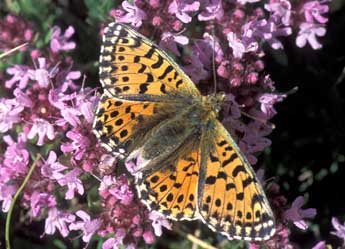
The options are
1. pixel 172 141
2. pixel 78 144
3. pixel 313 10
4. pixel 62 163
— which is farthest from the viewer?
pixel 313 10

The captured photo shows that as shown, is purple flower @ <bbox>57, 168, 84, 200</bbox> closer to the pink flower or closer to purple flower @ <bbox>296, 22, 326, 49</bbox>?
the pink flower

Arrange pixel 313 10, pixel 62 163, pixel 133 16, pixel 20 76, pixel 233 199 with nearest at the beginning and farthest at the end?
1. pixel 233 199
2. pixel 62 163
3. pixel 133 16
4. pixel 20 76
5. pixel 313 10

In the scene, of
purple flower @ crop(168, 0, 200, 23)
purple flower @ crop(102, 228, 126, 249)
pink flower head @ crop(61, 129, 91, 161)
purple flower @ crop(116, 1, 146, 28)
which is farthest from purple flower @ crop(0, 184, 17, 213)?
purple flower @ crop(168, 0, 200, 23)

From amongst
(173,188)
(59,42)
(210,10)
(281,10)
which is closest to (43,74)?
(59,42)

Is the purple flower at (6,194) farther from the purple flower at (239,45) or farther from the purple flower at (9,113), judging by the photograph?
the purple flower at (239,45)

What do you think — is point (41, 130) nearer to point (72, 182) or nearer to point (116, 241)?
point (72, 182)
